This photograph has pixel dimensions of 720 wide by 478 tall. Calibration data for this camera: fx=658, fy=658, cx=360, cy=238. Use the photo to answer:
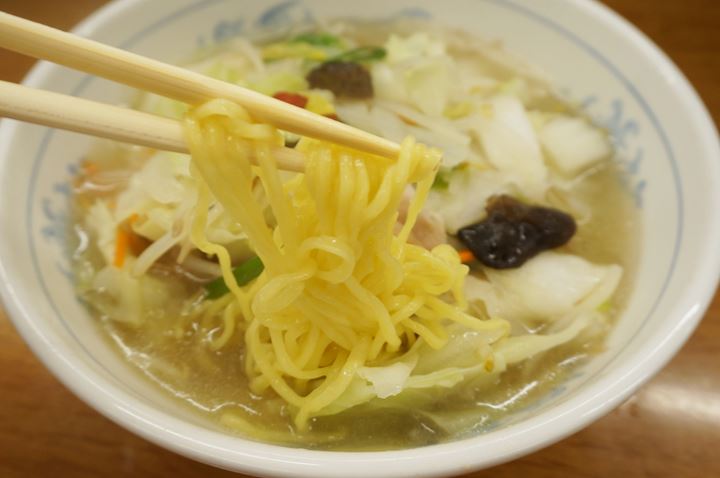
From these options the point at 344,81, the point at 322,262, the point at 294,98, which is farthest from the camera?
the point at 344,81

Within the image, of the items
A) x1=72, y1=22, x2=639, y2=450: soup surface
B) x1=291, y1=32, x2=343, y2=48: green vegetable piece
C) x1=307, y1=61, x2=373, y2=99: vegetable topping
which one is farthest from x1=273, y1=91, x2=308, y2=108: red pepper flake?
x1=291, y1=32, x2=343, y2=48: green vegetable piece

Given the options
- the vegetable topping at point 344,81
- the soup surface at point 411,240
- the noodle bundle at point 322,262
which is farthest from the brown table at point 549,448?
the vegetable topping at point 344,81

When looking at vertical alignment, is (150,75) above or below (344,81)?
above

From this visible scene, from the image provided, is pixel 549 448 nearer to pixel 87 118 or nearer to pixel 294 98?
pixel 294 98

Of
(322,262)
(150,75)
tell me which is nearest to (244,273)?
(322,262)

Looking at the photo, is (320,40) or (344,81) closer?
(344,81)

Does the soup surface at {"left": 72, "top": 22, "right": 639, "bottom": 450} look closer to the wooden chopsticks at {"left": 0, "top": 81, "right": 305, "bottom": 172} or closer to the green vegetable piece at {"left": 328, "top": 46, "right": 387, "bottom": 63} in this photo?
the green vegetable piece at {"left": 328, "top": 46, "right": 387, "bottom": 63}
